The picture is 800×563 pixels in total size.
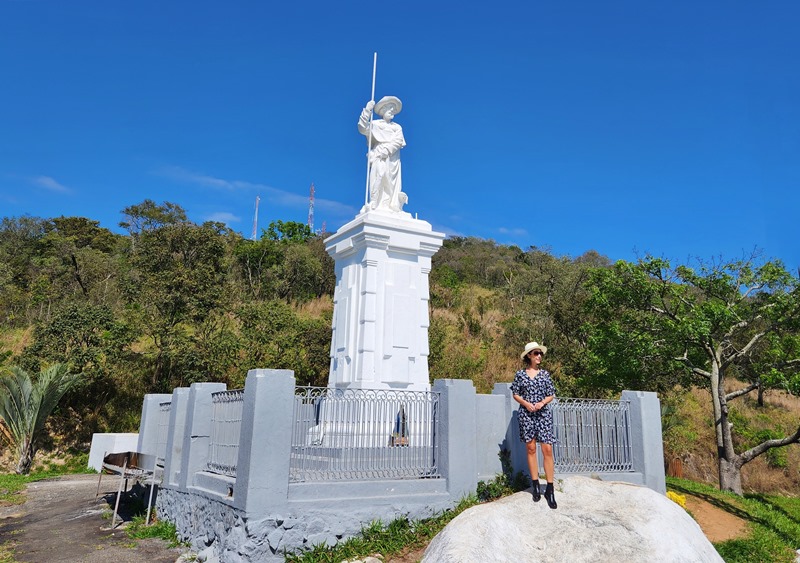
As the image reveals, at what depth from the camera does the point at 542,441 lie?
22.5ft

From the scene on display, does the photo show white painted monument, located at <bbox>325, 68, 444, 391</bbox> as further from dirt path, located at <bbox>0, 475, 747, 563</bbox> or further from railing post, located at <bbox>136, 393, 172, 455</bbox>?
dirt path, located at <bbox>0, 475, 747, 563</bbox>

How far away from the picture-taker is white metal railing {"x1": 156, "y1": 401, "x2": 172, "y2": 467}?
10.3 metres

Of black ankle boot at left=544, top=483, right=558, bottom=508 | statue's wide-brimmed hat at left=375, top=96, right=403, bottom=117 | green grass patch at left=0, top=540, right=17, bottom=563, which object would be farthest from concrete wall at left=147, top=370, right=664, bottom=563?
statue's wide-brimmed hat at left=375, top=96, right=403, bottom=117

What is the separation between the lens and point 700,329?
1242 cm

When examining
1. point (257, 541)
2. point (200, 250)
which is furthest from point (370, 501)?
point (200, 250)

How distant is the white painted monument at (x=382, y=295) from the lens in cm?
1103

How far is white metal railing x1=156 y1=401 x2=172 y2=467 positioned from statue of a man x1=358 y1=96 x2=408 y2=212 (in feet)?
18.0

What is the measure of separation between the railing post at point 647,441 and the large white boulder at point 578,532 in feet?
9.62

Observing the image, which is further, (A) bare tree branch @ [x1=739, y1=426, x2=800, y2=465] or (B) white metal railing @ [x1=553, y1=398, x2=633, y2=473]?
(A) bare tree branch @ [x1=739, y1=426, x2=800, y2=465]

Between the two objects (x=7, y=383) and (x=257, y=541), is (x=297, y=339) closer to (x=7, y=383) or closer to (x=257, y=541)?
(x=7, y=383)

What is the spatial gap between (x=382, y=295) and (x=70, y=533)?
21.0ft

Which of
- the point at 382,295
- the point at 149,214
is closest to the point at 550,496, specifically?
the point at 382,295

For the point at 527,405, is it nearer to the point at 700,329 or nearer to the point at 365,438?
the point at 365,438

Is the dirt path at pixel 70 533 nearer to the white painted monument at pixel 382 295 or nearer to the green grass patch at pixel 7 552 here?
the green grass patch at pixel 7 552
